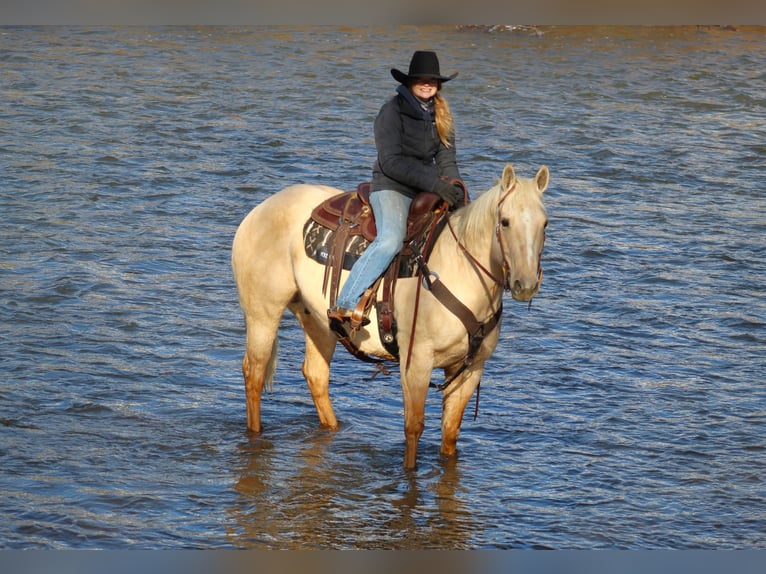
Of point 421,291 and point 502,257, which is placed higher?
point 502,257

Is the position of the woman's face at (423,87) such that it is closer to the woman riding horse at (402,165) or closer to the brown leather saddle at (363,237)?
the woman riding horse at (402,165)

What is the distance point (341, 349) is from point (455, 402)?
3211mm

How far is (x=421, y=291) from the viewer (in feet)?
29.0

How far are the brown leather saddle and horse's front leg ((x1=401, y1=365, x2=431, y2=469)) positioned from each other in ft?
1.03

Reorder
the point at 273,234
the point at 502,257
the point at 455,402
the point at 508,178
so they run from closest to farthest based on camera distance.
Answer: the point at 508,178
the point at 502,257
the point at 455,402
the point at 273,234

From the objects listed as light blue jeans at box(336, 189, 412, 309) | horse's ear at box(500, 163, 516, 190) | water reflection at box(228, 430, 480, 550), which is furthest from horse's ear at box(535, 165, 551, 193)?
water reflection at box(228, 430, 480, 550)

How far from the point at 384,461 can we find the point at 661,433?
236 cm

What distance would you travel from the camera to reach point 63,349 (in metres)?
11.9

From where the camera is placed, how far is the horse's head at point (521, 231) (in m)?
7.91

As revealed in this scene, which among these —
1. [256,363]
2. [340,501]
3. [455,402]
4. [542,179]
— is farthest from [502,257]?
[256,363]

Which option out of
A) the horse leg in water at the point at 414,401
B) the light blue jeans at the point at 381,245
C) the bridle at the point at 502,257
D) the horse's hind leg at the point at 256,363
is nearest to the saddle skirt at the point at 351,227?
the light blue jeans at the point at 381,245

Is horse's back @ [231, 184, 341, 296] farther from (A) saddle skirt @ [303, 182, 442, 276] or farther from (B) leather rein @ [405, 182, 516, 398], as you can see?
(B) leather rein @ [405, 182, 516, 398]

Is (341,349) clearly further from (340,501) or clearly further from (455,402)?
(340,501)

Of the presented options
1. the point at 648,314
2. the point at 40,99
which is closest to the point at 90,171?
the point at 40,99
